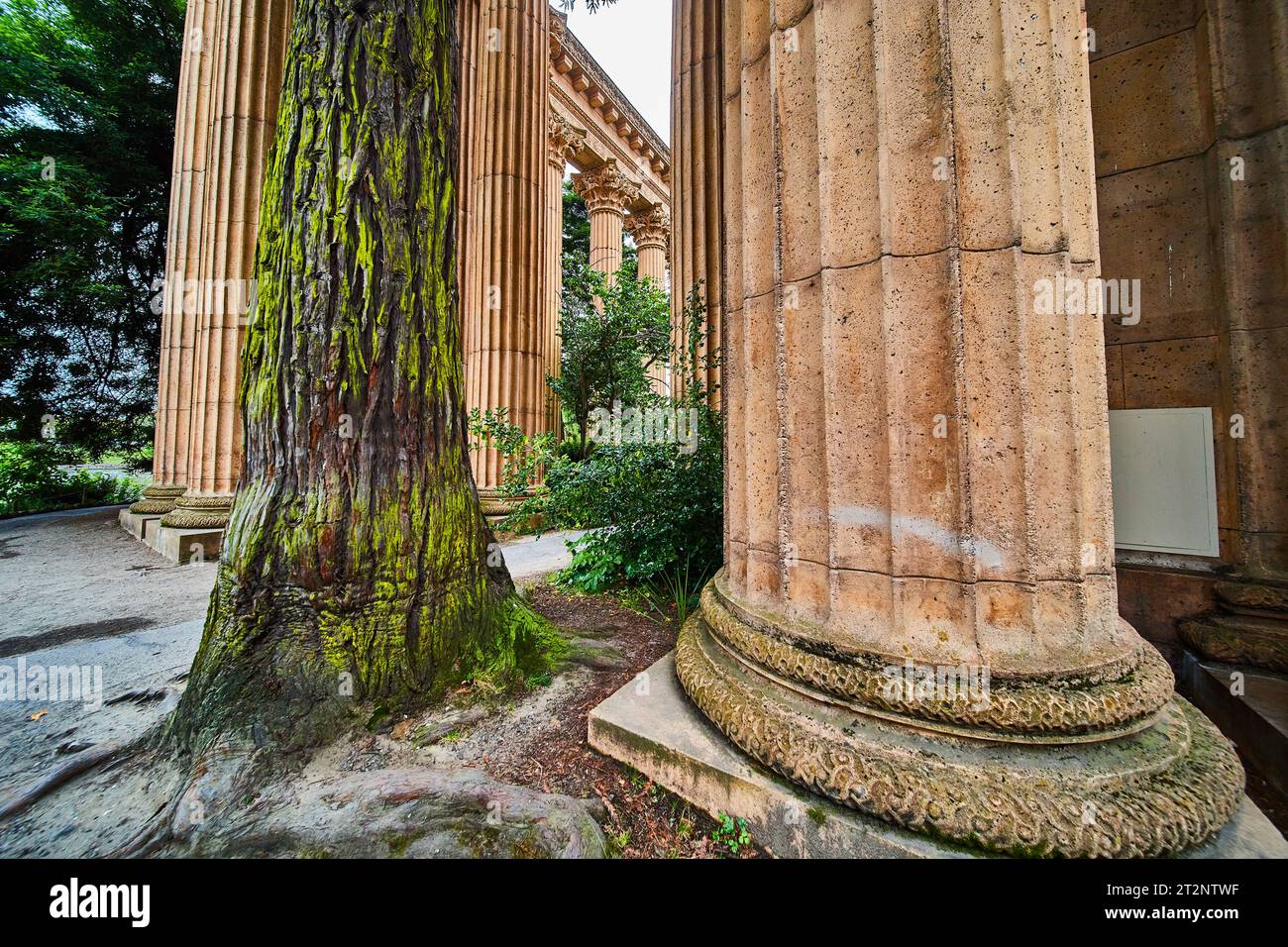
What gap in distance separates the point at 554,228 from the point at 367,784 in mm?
13614

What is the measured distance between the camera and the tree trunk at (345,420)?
2.40m

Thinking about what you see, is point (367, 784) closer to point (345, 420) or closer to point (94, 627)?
point (345, 420)

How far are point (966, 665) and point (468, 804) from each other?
1.88m

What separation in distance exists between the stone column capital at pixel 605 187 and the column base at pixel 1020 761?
19036mm

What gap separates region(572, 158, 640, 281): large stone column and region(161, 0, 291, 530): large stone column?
1118cm

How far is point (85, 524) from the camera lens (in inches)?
353

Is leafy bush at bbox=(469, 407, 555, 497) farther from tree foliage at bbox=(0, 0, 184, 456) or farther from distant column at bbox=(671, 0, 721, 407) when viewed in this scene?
tree foliage at bbox=(0, 0, 184, 456)

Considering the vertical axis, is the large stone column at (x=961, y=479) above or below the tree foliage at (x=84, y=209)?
below

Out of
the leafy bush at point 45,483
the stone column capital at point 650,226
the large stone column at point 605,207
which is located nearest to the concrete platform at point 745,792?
the leafy bush at point 45,483

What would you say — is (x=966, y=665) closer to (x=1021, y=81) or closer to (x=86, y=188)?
(x=1021, y=81)

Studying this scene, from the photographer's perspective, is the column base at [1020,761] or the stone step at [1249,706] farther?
the stone step at [1249,706]

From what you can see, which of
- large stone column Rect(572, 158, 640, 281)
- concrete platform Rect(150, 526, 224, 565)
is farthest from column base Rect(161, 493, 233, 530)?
large stone column Rect(572, 158, 640, 281)

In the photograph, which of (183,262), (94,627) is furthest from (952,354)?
(183,262)

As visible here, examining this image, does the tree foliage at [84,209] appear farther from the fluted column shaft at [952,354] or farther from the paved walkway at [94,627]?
the fluted column shaft at [952,354]
